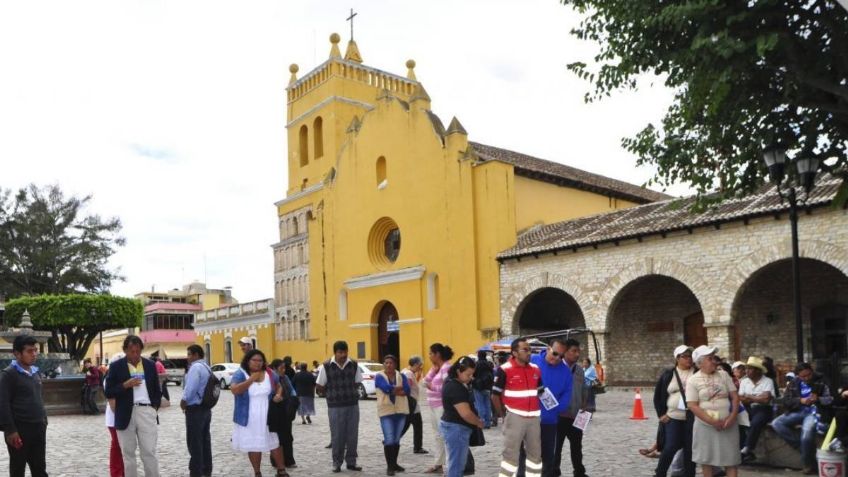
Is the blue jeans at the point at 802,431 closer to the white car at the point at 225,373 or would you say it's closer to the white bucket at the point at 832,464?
the white bucket at the point at 832,464

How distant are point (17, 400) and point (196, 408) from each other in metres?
2.44

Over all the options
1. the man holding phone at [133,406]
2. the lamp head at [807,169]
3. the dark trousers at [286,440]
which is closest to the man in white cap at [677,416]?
the lamp head at [807,169]

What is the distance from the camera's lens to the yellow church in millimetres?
30875

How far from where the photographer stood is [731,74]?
30.8 ft

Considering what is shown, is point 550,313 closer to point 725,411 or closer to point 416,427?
point 416,427

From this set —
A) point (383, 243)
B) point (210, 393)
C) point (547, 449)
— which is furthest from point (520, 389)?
point (383, 243)

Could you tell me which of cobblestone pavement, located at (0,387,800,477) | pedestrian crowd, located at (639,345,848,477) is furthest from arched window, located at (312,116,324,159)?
pedestrian crowd, located at (639,345,848,477)

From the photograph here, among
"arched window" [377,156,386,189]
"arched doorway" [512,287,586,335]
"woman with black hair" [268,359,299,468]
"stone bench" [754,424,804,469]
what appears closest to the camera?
"stone bench" [754,424,804,469]

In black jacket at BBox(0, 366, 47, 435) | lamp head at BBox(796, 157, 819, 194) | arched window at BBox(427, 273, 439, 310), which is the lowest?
black jacket at BBox(0, 366, 47, 435)

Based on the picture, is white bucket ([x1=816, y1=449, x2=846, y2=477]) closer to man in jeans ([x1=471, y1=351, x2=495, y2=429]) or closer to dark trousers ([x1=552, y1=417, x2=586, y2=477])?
dark trousers ([x1=552, y1=417, x2=586, y2=477])

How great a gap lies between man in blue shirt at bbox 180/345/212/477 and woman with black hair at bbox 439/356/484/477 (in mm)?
3234

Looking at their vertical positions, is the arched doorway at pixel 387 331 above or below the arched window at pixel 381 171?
below

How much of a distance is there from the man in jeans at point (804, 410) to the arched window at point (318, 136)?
110 ft

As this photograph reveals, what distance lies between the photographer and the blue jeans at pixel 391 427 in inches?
432
